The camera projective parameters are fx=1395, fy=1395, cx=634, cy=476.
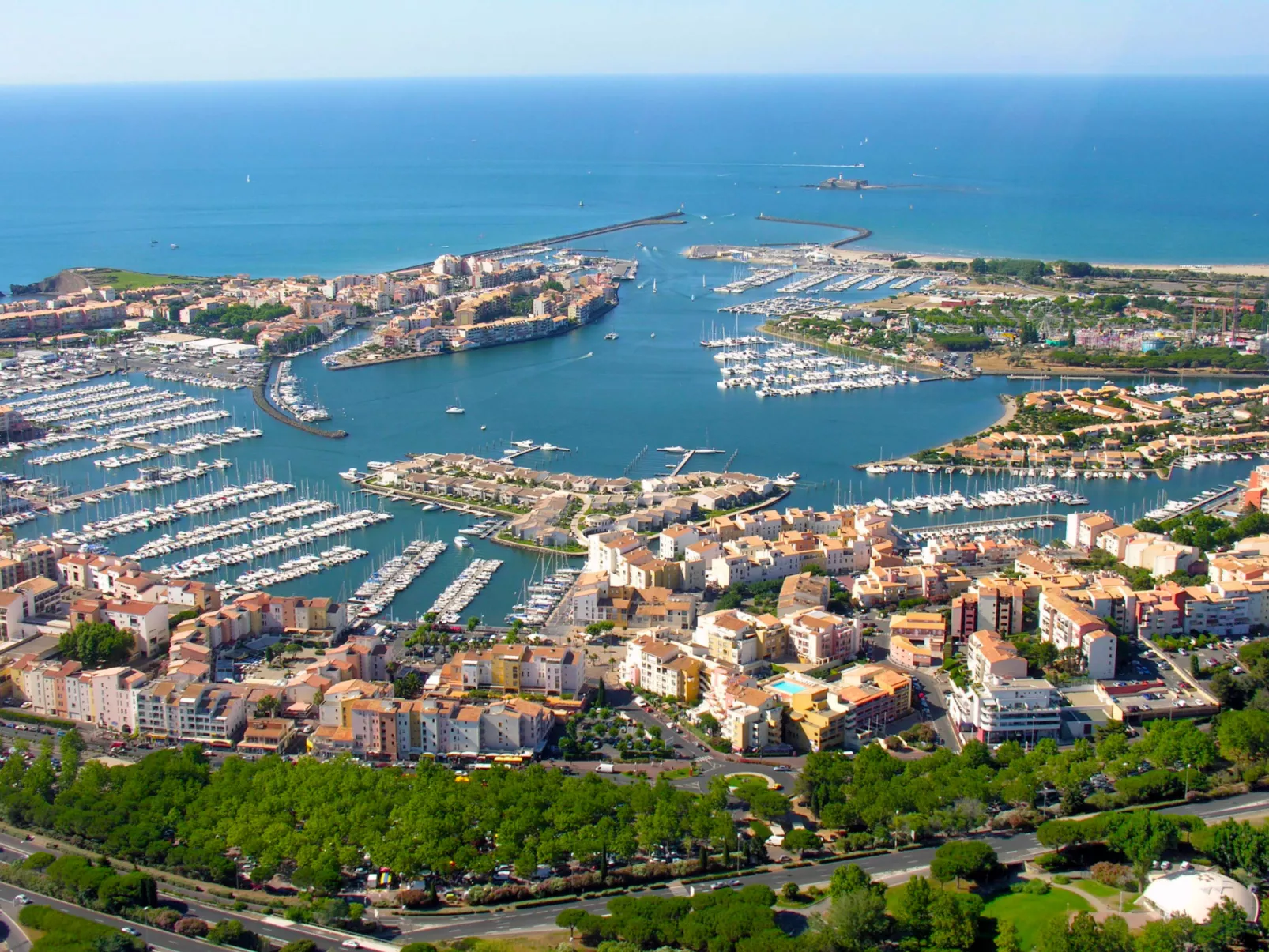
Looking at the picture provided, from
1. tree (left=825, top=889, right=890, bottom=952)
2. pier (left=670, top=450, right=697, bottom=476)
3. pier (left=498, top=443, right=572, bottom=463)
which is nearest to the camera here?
tree (left=825, top=889, right=890, bottom=952)

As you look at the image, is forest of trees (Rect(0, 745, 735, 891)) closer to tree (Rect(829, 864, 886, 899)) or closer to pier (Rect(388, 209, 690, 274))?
tree (Rect(829, 864, 886, 899))

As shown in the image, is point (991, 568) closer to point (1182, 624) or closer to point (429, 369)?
point (1182, 624)

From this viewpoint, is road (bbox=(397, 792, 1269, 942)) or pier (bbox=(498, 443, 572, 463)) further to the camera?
pier (bbox=(498, 443, 572, 463))

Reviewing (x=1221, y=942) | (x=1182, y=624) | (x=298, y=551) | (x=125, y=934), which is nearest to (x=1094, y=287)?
(x=1182, y=624)

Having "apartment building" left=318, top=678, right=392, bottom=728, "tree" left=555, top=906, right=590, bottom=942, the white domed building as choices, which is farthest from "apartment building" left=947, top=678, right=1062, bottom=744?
"apartment building" left=318, top=678, right=392, bottom=728

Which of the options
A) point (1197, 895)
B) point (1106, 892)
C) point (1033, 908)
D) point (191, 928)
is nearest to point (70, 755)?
point (191, 928)

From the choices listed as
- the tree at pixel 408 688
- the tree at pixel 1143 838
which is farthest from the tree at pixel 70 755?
the tree at pixel 1143 838
